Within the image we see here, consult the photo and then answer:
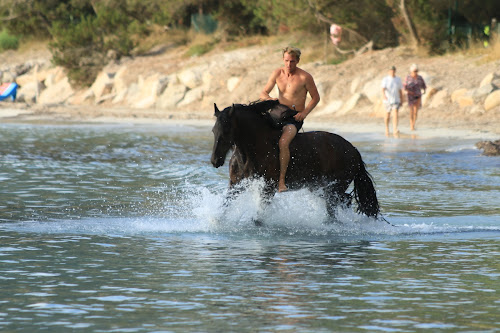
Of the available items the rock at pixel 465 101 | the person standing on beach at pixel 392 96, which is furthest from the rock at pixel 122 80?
the person standing on beach at pixel 392 96

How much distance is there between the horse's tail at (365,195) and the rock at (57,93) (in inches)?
1407

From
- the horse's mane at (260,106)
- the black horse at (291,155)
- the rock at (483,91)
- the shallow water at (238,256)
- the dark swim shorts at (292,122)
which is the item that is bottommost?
the shallow water at (238,256)

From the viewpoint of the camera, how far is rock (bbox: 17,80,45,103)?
157 ft

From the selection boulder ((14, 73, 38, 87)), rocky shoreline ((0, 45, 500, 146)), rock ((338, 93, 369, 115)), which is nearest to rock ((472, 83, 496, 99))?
rocky shoreline ((0, 45, 500, 146))

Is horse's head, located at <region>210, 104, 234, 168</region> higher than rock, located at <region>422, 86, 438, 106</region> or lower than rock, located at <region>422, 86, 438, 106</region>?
lower

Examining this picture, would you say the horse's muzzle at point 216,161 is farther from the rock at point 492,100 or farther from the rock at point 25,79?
the rock at point 25,79

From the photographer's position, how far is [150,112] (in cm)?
3706

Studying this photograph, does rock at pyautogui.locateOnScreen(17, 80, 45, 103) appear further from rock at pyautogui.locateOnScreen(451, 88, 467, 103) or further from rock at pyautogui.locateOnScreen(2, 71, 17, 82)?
rock at pyautogui.locateOnScreen(451, 88, 467, 103)

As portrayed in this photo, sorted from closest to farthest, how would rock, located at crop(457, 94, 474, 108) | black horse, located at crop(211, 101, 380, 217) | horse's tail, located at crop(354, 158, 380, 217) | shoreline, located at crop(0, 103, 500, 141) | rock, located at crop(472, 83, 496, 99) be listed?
black horse, located at crop(211, 101, 380, 217) < horse's tail, located at crop(354, 158, 380, 217) < shoreline, located at crop(0, 103, 500, 141) < rock, located at crop(472, 83, 496, 99) < rock, located at crop(457, 94, 474, 108)

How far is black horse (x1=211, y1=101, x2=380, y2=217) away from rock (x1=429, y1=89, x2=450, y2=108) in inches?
706

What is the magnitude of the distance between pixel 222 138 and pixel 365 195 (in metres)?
2.35

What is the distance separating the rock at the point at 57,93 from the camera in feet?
152

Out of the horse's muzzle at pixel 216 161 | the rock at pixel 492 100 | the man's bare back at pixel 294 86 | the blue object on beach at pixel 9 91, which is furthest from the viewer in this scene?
the blue object on beach at pixel 9 91

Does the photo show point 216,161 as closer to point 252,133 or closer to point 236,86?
point 252,133
